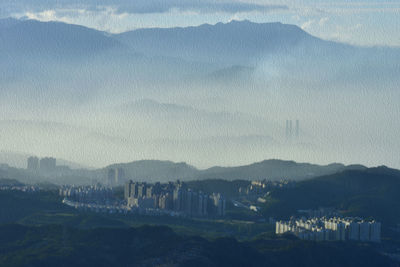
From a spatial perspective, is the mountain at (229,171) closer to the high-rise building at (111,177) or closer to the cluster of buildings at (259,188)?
the high-rise building at (111,177)

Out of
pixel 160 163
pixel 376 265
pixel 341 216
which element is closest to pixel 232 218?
pixel 341 216

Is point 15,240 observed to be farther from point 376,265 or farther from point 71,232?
point 376,265

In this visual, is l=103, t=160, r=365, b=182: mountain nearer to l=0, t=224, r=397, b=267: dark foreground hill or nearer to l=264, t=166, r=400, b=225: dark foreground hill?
l=264, t=166, r=400, b=225: dark foreground hill

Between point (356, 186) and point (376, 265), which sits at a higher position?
point (356, 186)

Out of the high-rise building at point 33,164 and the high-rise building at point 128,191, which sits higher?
the high-rise building at point 33,164

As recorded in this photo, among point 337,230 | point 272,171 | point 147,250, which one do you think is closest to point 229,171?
point 272,171

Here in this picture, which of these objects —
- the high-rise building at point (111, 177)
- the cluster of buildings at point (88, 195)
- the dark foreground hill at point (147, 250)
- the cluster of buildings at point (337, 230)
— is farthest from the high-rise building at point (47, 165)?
the dark foreground hill at point (147, 250)

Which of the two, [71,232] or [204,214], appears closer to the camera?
[71,232]
